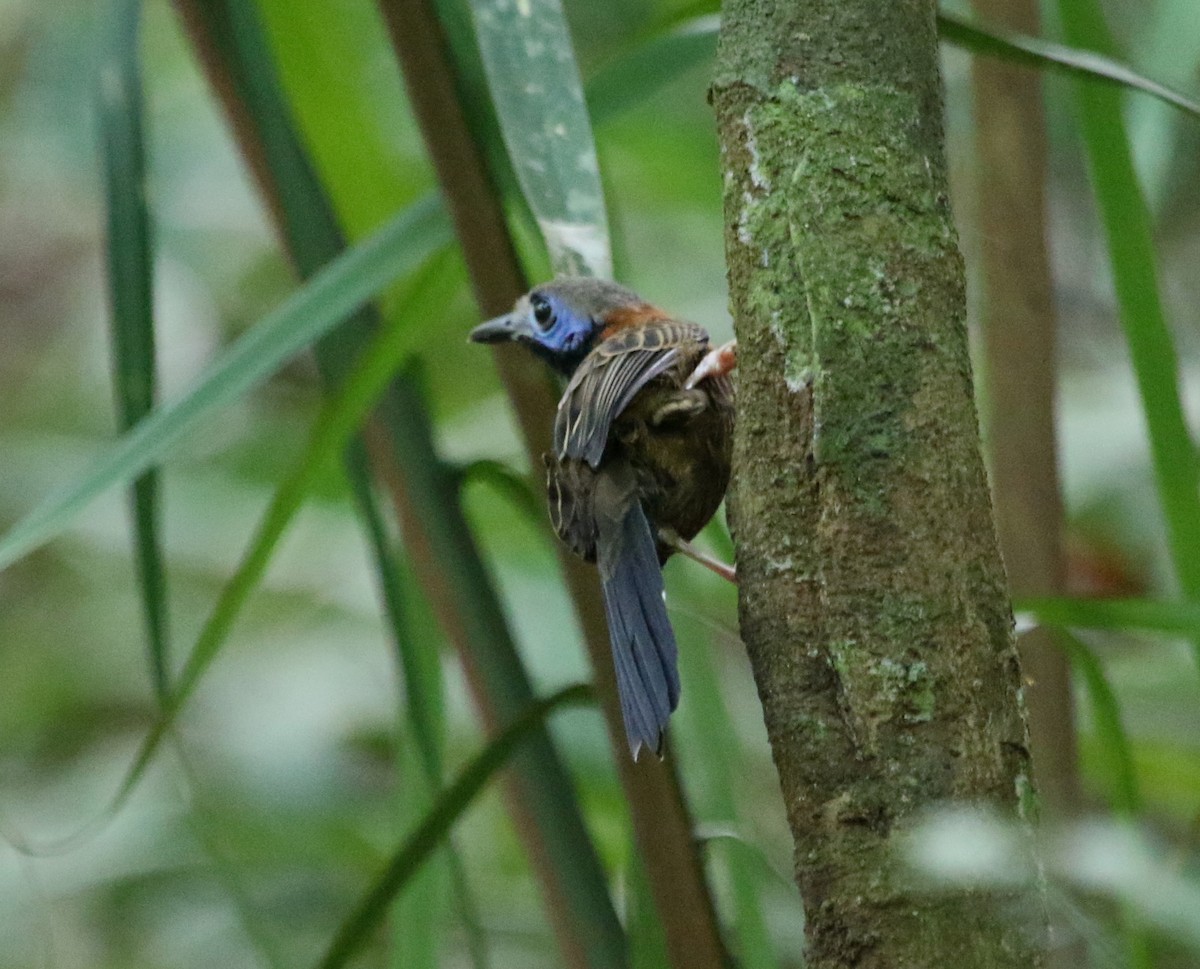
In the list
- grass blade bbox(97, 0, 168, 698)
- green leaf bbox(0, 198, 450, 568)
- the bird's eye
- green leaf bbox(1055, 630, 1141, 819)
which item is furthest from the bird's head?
green leaf bbox(1055, 630, 1141, 819)

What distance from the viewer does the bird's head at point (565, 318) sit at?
2.55 metres

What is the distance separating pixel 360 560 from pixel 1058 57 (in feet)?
13.0

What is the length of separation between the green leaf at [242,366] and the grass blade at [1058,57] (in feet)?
2.86

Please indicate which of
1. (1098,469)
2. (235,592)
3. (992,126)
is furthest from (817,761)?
(1098,469)

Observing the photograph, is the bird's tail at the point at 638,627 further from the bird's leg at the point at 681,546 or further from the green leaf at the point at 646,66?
the green leaf at the point at 646,66

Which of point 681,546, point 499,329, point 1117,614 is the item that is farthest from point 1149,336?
point 499,329

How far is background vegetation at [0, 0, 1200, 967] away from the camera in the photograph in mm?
2482

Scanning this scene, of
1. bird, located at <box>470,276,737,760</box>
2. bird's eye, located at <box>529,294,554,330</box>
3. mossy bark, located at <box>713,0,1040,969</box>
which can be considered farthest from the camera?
bird's eye, located at <box>529,294,554,330</box>

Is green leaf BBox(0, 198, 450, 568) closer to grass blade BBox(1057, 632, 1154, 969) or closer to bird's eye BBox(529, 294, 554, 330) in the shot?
bird's eye BBox(529, 294, 554, 330)

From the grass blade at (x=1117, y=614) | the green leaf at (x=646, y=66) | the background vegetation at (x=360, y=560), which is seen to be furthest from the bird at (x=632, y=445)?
the grass blade at (x=1117, y=614)

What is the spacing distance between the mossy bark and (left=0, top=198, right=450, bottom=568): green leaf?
779 millimetres

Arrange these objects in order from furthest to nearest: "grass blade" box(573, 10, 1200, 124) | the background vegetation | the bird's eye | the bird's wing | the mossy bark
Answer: the bird's eye, the background vegetation, the bird's wing, "grass blade" box(573, 10, 1200, 124), the mossy bark

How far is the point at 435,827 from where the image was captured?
246 centimetres

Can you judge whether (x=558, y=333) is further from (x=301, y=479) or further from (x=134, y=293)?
(x=134, y=293)
